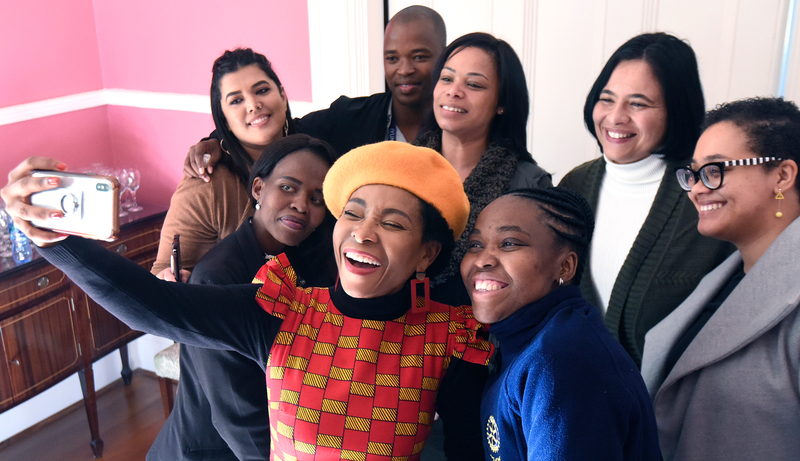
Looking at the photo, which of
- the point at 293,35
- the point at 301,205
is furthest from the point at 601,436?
the point at 293,35

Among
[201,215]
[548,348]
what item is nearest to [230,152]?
[201,215]

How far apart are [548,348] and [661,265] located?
2.61 ft

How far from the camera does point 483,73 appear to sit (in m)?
1.78

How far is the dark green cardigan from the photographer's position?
62.2 inches

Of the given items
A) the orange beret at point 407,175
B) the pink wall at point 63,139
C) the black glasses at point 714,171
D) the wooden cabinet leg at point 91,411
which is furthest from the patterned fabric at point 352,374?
the pink wall at point 63,139

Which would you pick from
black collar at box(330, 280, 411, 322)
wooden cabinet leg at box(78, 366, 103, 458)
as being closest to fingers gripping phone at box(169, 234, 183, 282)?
black collar at box(330, 280, 411, 322)

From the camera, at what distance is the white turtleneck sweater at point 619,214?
5.49 ft

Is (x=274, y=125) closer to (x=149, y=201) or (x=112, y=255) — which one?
(x=112, y=255)

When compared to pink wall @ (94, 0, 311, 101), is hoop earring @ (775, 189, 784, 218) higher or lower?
lower

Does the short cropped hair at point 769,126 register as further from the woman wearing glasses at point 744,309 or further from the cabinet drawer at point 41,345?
the cabinet drawer at point 41,345

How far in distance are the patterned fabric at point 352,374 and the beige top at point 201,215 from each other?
28.0 inches

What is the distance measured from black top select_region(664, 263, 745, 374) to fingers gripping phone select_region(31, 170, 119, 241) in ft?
4.13

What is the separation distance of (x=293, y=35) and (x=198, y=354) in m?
2.04

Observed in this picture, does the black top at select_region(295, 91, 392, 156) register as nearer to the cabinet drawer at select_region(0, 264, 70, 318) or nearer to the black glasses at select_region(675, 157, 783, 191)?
the black glasses at select_region(675, 157, 783, 191)
